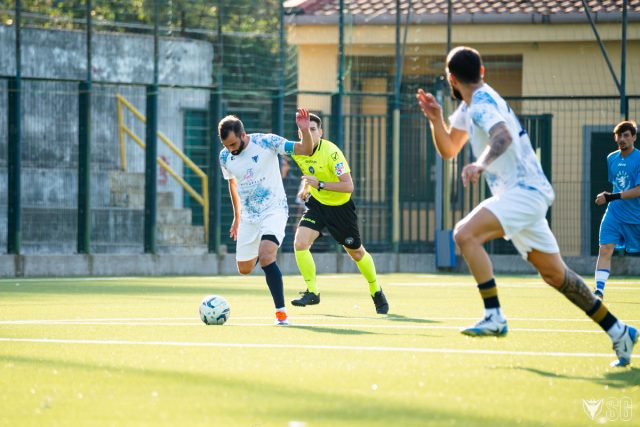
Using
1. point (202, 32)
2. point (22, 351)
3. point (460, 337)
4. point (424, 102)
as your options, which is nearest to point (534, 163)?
point (424, 102)

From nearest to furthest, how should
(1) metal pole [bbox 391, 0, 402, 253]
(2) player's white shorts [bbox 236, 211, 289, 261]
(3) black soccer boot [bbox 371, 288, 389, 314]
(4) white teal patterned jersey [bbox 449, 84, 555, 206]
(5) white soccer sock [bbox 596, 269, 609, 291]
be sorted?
(4) white teal patterned jersey [bbox 449, 84, 555, 206]
(2) player's white shorts [bbox 236, 211, 289, 261]
(3) black soccer boot [bbox 371, 288, 389, 314]
(5) white soccer sock [bbox 596, 269, 609, 291]
(1) metal pole [bbox 391, 0, 402, 253]

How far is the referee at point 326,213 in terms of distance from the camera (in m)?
13.2

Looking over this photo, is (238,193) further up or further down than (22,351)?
further up

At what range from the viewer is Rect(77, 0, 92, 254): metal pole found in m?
21.4

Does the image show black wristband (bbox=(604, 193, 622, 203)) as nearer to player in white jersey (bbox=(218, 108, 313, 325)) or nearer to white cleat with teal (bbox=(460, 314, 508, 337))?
player in white jersey (bbox=(218, 108, 313, 325))

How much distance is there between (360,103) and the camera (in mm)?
24781

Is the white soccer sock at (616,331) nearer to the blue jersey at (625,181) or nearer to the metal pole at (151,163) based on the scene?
the blue jersey at (625,181)

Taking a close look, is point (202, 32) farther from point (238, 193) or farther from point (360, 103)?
point (238, 193)

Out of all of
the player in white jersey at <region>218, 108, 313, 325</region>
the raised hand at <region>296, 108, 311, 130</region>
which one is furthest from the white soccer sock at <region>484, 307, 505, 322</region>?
the player in white jersey at <region>218, 108, 313, 325</region>

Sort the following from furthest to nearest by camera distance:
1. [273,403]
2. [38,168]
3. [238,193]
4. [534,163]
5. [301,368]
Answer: [38,168] → [238,193] → [534,163] → [301,368] → [273,403]

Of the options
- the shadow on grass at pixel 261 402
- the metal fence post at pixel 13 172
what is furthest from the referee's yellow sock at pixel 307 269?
the metal fence post at pixel 13 172

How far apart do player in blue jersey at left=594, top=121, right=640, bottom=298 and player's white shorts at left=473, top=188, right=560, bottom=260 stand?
6.70 m

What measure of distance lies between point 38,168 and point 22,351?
1480 centimetres

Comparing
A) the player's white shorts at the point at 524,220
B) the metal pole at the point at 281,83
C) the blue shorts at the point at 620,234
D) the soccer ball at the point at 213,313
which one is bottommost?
the soccer ball at the point at 213,313
